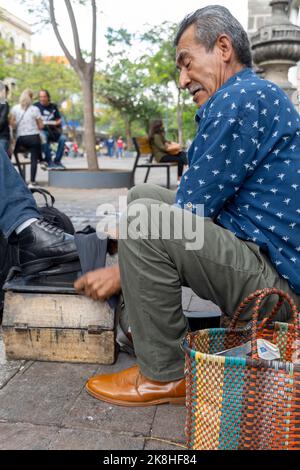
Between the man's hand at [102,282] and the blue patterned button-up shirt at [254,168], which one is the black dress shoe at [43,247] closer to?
the man's hand at [102,282]

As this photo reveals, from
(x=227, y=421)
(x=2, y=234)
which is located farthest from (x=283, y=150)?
(x=2, y=234)

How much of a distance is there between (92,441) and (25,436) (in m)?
0.24

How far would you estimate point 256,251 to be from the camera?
183cm

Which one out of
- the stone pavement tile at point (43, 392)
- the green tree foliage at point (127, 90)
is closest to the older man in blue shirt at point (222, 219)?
the stone pavement tile at point (43, 392)

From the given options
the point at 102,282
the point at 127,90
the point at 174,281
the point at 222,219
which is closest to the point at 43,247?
the point at 102,282

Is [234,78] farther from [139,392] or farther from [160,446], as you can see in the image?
[160,446]

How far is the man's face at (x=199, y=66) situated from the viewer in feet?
6.47

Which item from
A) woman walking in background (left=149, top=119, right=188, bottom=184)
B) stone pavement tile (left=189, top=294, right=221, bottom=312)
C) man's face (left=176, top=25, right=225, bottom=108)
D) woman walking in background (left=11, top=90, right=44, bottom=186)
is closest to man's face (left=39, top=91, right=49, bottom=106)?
woman walking in background (left=11, top=90, right=44, bottom=186)

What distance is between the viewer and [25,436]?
1729mm

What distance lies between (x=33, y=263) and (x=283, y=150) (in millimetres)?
1324

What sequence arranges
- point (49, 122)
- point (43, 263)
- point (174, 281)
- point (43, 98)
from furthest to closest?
point (49, 122) → point (43, 98) → point (43, 263) → point (174, 281)

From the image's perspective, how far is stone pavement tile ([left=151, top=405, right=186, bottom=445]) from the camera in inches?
69.5
